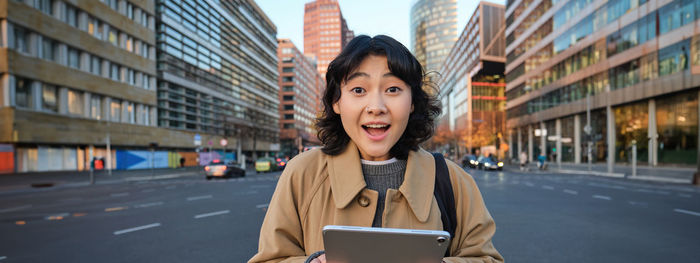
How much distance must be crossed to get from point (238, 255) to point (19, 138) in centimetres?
2776

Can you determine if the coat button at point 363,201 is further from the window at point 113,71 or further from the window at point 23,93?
the window at point 113,71

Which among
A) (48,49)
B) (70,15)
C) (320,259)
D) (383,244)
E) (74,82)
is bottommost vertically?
(320,259)

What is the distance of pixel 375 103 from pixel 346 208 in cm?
46

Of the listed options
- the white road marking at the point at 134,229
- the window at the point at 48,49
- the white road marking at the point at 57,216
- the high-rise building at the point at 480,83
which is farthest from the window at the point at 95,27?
the high-rise building at the point at 480,83

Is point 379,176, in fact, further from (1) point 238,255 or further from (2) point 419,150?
(1) point 238,255

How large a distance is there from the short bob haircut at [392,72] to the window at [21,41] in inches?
1217

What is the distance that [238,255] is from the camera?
495cm

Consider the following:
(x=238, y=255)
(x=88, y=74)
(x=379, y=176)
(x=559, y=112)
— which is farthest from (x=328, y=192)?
(x=559, y=112)

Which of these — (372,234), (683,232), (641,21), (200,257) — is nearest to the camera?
(372,234)

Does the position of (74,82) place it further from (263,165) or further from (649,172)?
(649,172)

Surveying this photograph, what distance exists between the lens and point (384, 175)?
1709 mm

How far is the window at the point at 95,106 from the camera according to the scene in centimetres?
3105

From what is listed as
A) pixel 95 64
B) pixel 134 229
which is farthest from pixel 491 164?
pixel 95 64

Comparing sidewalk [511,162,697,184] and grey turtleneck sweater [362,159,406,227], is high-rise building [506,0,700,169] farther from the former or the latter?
grey turtleneck sweater [362,159,406,227]
